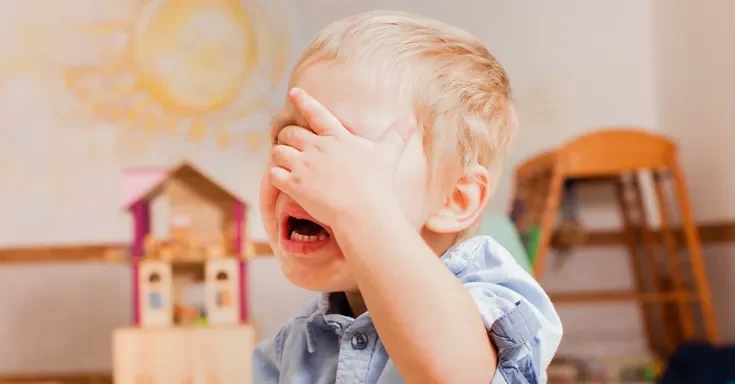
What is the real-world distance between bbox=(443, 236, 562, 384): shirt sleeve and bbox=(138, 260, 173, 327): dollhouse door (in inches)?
54.4

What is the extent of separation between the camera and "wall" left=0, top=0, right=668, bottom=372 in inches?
100

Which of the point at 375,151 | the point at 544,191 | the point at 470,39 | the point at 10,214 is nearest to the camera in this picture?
the point at 375,151

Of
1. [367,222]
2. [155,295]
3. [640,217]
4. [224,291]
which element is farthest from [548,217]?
[367,222]

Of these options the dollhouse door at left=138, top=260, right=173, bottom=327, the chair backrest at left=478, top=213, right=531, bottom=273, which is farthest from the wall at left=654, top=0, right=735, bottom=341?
the dollhouse door at left=138, top=260, right=173, bottom=327

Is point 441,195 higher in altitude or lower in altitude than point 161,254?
higher

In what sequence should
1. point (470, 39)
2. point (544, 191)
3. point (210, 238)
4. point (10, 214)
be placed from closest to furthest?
point (470, 39) → point (210, 238) → point (544, 191) → point (10, 214)

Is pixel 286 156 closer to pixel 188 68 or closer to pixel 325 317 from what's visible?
pixel 325 317

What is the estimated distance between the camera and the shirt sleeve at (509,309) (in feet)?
2.01

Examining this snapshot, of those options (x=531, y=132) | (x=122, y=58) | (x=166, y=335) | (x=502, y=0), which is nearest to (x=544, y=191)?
(x=531, y=132)

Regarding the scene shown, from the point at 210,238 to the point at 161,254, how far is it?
0.14 m

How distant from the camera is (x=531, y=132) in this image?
2629 mm

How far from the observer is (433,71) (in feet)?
2.25

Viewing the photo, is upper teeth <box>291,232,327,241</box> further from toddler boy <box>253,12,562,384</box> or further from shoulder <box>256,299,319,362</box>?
shoulder <box>256,299,319,362</box>

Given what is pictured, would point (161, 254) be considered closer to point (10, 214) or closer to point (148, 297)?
point (148, 297)
